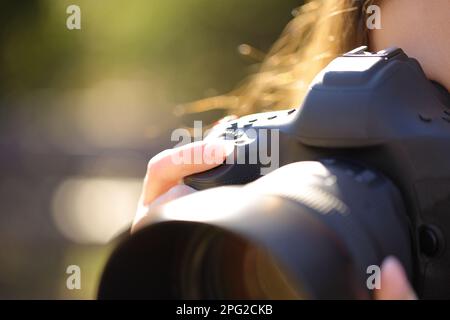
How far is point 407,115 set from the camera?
626 mm

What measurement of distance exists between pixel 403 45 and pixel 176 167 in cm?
21

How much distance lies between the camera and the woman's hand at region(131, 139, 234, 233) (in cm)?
73

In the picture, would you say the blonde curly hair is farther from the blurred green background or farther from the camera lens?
the blurred green background

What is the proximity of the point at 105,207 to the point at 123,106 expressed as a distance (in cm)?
89

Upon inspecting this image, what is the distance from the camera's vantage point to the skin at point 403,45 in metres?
0.73

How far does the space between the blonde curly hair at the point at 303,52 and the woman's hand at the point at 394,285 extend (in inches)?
13.7

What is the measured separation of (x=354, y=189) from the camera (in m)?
0.58

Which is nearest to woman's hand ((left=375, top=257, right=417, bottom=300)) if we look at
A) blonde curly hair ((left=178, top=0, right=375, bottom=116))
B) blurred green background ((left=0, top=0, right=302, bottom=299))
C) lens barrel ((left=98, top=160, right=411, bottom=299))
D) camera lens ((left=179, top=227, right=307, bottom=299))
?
lens barrel ((left=98, top=160, right=411, bottom=299))

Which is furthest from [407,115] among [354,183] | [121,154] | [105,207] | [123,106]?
[123,106]

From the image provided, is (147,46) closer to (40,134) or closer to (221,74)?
(221,74)

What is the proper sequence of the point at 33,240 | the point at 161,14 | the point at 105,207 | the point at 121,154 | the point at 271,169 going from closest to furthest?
the point at 271,169, the point at 33,240, the point at 105,207, the point at 161,14, the point at 121,154

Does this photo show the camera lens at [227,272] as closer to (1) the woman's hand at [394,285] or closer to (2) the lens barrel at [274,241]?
(2) the lens barrel at [274,241]

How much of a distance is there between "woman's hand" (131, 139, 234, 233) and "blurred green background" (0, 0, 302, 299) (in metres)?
1.61

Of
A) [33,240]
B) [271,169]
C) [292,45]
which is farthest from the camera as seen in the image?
[33,240]
